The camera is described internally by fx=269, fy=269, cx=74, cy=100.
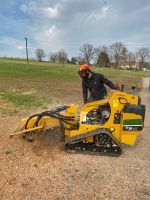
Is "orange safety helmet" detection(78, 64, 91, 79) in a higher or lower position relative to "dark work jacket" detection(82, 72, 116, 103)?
higher

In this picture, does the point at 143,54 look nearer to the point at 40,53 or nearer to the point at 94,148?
the point at 40,53

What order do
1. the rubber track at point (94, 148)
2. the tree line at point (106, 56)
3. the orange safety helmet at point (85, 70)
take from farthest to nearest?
the tree line at point (106, 56), the orange safety helmet at point (85, 70), the rubber track at point (94, 148)

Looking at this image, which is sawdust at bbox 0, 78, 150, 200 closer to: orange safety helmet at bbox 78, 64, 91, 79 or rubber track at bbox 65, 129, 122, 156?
rubber track at bbox 65, 129, 122, 156

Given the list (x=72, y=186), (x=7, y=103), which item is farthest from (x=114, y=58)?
(x=72, y=186)

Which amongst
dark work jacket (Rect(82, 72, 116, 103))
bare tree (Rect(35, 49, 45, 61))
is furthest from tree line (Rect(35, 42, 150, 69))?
dark work jacket (Rect(82, 72, 116, 103))

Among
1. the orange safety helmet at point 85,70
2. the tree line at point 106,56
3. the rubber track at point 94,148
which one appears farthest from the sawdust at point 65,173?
the tree line at point 106,56

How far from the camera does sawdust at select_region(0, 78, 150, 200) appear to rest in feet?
14.6

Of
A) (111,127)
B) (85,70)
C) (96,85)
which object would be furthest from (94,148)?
(85,70)

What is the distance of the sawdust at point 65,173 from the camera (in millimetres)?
4449

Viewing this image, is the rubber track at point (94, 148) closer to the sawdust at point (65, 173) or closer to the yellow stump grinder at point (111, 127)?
the yellow stump grinder at point (111, 127)

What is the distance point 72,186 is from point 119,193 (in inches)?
31.8

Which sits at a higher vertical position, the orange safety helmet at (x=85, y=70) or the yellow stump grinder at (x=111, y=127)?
the orange safety helmet at (x=85, y=70)

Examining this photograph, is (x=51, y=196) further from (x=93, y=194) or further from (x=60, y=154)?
(x=60, y=154)

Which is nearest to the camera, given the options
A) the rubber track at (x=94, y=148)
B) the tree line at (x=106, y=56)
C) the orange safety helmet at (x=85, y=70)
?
the rubber track at (x=94, y=148)
